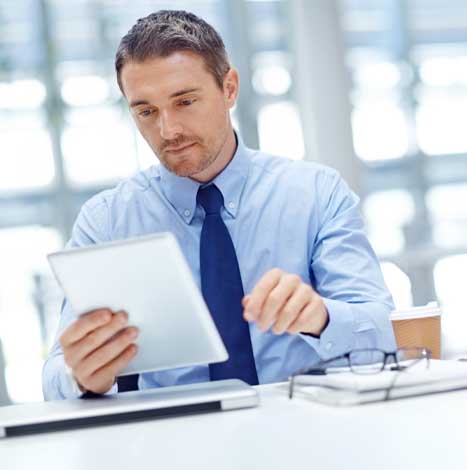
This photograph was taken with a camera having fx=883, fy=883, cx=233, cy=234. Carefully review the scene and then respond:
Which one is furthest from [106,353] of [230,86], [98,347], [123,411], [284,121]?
[284,121]

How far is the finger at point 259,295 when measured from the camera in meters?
1.20

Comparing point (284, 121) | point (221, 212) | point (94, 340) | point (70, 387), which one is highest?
point (284, 121)

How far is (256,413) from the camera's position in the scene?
1.04 metres

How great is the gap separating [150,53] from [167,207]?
1.02ft

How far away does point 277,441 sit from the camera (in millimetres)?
849

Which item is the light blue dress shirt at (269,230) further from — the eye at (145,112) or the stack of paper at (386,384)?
the stack of paper at (386,384)

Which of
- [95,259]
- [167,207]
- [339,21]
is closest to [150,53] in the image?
[167,207]

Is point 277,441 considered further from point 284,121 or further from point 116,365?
point 284,121

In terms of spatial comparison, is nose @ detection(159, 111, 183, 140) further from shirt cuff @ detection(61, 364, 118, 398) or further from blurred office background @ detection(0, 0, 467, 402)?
blurred office background @ detection(0, 0, 467, 402)

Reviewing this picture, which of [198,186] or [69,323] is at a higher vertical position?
[198,186]

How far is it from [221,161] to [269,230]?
0.19 meters

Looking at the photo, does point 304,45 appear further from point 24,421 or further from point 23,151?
point 24,421

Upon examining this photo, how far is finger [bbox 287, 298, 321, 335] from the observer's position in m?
1.32

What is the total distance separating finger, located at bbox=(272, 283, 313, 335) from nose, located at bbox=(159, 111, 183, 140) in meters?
0.59
